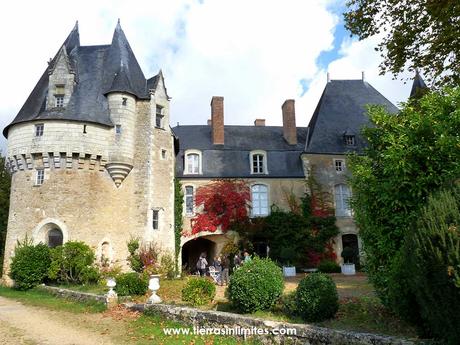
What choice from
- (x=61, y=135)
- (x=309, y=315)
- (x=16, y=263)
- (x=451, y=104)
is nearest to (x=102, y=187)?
(x=61, y=135)

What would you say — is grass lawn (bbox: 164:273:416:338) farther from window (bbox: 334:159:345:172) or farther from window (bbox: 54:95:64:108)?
window (bbox: 334:159:345:172)

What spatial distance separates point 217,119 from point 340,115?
24.6 feet

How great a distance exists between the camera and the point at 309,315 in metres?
6.92

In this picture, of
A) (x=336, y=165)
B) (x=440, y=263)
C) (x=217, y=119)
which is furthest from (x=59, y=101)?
(x=440, y=263)

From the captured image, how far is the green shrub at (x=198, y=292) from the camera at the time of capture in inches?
361

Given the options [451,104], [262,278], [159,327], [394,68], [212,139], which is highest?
[212,139]

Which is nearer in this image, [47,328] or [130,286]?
[47,328]

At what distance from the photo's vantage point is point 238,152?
22391 millimetres

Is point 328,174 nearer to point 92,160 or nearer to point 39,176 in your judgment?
point 92,160

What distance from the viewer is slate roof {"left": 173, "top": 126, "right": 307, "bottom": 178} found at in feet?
70.8

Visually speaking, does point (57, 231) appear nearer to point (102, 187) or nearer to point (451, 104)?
point (102, 187)

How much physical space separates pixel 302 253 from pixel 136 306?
40.3 feet

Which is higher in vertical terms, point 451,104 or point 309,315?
point 451,104

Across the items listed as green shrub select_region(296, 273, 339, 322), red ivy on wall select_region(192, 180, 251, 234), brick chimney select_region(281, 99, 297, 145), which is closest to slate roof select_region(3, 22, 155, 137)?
red ivy on wall select_region(192, 180, 251, 234)
